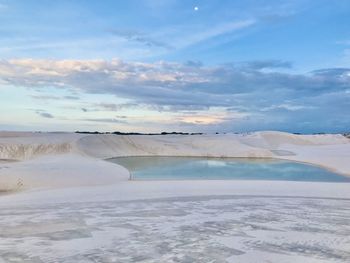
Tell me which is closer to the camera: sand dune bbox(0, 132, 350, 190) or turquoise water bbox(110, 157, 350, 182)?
sand dune bbox(0, 132, 350, 190)

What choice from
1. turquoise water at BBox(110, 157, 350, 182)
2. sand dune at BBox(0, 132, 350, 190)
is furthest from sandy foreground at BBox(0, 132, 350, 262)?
turquoise water at BBox(110, 157, 350, 182)

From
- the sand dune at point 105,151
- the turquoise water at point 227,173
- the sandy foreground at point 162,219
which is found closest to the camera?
the sandy foreground at point 162,219

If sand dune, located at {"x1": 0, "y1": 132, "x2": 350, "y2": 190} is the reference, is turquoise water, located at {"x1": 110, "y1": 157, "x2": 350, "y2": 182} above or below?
below

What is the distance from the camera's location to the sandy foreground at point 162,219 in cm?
598

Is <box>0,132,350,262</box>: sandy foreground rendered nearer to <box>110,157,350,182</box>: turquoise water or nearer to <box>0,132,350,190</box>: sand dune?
<box>0,132,350,190</box>: sand dune

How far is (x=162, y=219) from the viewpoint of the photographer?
856 cm

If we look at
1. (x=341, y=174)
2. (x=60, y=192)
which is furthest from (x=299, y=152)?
(x=60, y=192)

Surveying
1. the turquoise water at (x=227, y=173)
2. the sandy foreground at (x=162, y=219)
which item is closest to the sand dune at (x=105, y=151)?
the sandy foreground at (x=162, y=219)

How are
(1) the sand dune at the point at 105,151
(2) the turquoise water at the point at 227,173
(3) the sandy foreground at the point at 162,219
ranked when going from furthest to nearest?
(2) the turquoise water at the point at 227,173, (1) the sand dune at the point at 105,151, (3) the sandy foreground at the point at 162,219

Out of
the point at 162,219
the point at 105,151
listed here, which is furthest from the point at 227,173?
the point at 105,151

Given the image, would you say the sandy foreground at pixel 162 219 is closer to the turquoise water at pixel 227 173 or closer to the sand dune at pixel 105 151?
the sand dune at pixel 105 151

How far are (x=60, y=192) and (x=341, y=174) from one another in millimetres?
14899

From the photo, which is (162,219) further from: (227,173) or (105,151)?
(105,151)

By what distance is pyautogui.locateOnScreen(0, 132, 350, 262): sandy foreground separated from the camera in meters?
5.98
